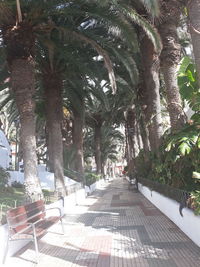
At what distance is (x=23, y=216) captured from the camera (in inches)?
303

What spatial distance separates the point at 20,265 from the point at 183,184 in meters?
5.10

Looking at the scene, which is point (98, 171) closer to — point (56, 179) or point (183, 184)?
point (56, 179)

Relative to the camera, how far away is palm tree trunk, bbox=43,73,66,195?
16.0m

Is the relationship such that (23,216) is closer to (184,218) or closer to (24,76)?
(184,218)

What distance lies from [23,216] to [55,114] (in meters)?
9.24

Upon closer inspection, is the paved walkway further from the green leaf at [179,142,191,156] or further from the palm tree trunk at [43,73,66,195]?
the palm tree trunk at [43,73,66,195]

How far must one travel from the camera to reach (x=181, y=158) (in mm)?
9898

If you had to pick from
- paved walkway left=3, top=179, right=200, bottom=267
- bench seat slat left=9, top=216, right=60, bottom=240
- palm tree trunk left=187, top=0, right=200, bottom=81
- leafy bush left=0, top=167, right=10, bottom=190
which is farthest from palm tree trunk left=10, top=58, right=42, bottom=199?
palm tree trunk left=187, top=0, right=200, bottom=81

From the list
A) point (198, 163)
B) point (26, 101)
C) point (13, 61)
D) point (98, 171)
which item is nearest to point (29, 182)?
point (26, 101)

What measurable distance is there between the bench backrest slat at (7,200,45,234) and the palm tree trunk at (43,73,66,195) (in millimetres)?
6750

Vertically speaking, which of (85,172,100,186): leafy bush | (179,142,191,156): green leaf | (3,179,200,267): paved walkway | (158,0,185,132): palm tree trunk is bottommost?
(3,179,200,267): paved walkway

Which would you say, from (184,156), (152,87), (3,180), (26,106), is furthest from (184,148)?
(3,180)

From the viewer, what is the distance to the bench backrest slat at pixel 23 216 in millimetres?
7000

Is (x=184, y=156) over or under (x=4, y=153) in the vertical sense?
under
